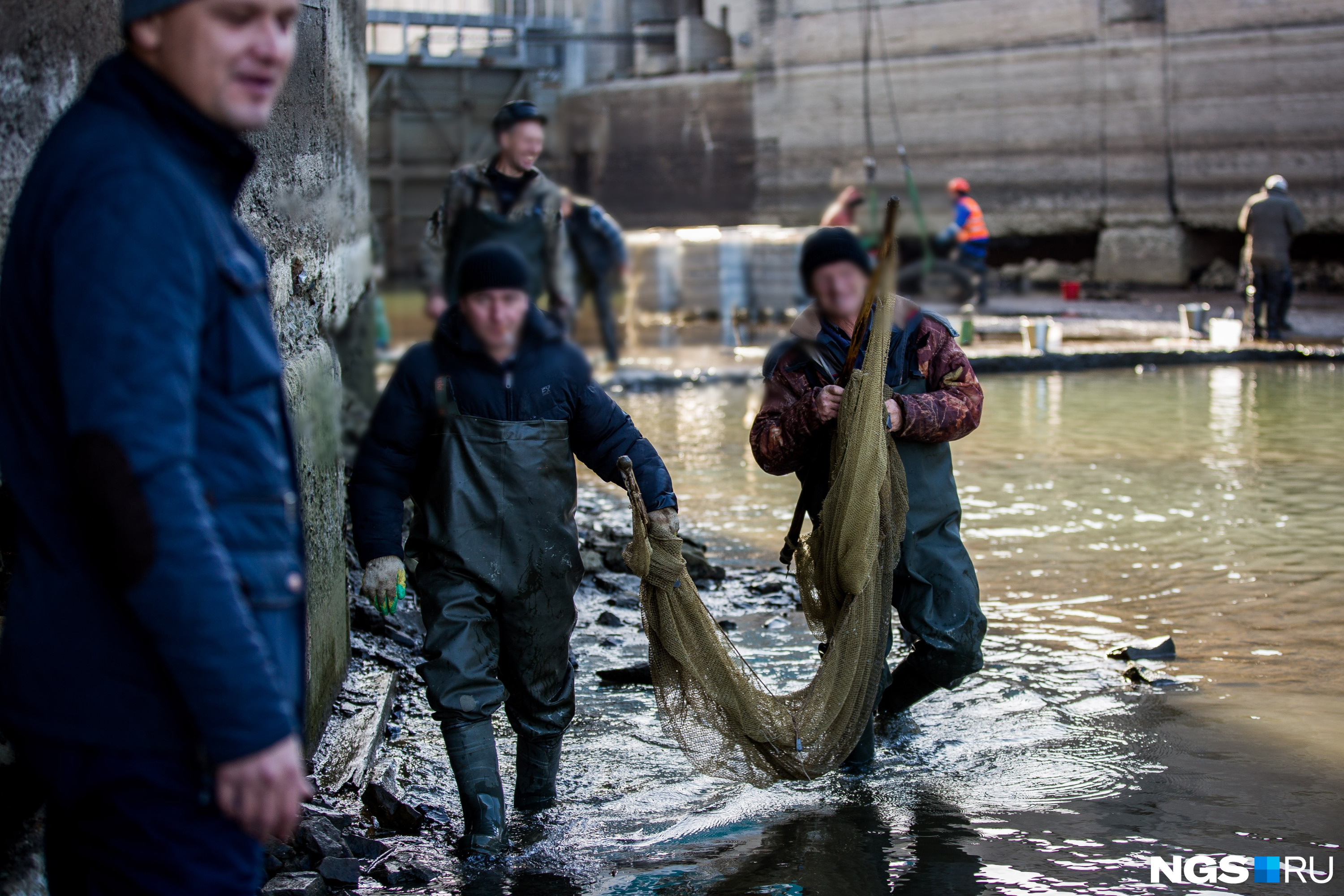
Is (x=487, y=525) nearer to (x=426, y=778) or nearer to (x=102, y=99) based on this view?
(x=426, y=778)

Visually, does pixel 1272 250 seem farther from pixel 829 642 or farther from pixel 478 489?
pixel 478 489

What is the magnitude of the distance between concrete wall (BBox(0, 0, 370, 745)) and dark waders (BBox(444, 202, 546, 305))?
0.81 meters

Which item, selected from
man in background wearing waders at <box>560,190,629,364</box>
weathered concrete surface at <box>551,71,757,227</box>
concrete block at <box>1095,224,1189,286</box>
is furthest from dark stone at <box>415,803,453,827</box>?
weathered concrete surface at <box>551,71,757,227</box>

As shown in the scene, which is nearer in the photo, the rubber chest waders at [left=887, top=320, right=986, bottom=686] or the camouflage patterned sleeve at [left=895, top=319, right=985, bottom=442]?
the camouflage patterned sleeve at [left=895, top=319, right=985, bottom=442]

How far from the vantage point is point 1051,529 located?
7.61 m

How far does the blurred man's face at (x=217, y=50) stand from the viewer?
1.86 meters

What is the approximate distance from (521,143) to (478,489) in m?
3.34

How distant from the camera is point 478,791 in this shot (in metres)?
3.70

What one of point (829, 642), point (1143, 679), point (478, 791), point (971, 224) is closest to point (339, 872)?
point (478, 791)

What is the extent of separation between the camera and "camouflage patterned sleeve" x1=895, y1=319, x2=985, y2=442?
4.06m

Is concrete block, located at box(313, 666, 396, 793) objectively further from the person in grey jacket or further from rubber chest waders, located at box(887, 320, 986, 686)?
the person in grey jacket

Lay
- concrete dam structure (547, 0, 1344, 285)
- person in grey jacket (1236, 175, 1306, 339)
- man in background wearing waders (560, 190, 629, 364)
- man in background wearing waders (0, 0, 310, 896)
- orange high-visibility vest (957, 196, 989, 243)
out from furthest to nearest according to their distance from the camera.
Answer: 1. concrete dam structure (547, 0, 1344, 285)
2. orange high-visibility vest (957, 196, 989, 243)
3. person in grey jacket (1236, 175, 1306, 339)
4. man in background wearing waders (560, 190, 629, 364)
5. man in background wearing waders (0, 0, 310, 896)

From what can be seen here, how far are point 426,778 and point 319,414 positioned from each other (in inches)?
46.8

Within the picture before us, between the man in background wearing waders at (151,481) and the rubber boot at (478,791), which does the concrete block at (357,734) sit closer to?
the rubber boot at (478,791)
